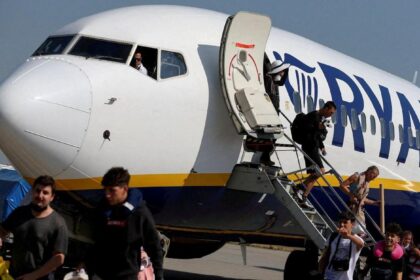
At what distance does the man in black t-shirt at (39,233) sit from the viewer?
350 inches

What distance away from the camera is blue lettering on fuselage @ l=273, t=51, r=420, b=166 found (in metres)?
17.1

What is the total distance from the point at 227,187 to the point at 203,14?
9.21 feet

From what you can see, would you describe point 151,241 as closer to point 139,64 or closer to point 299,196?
point 139,64

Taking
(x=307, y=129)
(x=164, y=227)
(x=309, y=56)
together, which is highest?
(x=309, y=56)

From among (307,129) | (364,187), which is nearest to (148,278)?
(307,129)

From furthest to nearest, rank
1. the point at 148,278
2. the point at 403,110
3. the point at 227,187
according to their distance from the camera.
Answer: the point at 403,110 < the point at 227,187 < the point at 148,278

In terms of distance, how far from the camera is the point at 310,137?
16.2 meters

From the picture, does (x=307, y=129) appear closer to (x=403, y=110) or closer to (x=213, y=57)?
(x=213, y=57)

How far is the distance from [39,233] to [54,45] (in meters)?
6.51

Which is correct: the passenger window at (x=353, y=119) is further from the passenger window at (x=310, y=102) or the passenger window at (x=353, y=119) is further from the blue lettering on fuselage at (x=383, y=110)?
the passenger window at (x=310, y=102)

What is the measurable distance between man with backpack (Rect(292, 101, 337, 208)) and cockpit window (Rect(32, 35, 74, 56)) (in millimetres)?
3886

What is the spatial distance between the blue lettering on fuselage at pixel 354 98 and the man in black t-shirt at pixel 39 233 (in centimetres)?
824

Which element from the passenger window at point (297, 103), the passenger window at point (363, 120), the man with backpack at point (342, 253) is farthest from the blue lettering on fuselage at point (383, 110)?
the man with backpack at point (342, 253)

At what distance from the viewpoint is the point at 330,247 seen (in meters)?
12.8
